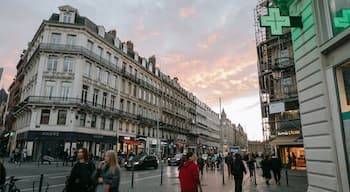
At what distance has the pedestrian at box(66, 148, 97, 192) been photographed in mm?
4902

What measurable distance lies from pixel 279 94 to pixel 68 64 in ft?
89.0

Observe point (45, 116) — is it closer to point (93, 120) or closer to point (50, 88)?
point (50, 88)

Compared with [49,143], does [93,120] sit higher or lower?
higher

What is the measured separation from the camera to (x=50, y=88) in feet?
102

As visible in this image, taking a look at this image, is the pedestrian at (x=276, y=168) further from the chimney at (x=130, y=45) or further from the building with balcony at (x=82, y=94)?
the chimney at (x=130, y=45)

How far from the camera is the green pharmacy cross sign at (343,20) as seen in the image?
551 centimetres

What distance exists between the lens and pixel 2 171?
5840 millimetres

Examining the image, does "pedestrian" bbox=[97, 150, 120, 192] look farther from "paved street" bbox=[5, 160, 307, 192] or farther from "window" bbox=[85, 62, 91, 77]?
"window" bbox=[85, 62, 91, 77]

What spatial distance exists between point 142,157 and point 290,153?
15.2 metres

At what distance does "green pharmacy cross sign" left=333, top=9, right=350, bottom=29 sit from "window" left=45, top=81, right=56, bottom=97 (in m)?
32.3

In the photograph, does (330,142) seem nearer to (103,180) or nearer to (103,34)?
(103,180)

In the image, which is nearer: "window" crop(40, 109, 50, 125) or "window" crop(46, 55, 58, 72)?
"window" crop(40, 109, 50, 125)

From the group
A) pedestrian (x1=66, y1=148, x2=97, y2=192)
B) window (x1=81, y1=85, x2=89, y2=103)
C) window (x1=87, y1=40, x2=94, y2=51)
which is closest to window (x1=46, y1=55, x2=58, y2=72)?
window (x1=81, y1=85, x2=89, y2=103)

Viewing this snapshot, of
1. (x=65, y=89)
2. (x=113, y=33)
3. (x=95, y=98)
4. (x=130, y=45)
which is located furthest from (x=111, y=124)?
(x=130, y=45)
